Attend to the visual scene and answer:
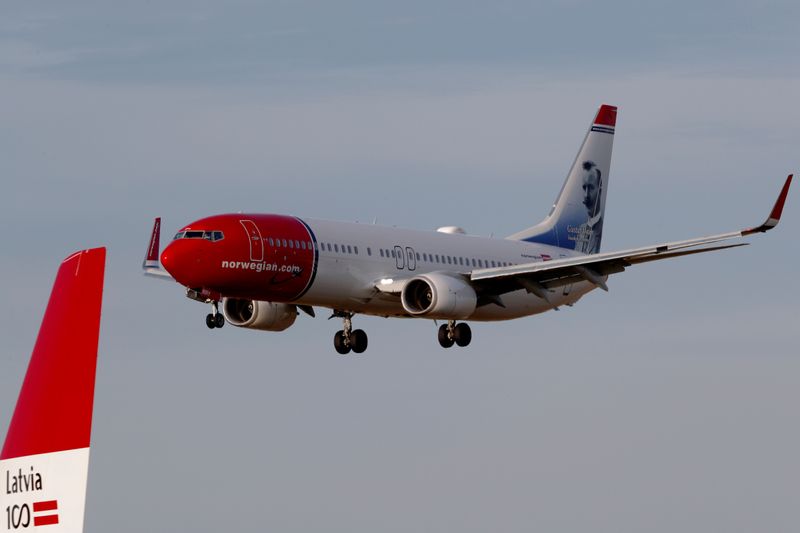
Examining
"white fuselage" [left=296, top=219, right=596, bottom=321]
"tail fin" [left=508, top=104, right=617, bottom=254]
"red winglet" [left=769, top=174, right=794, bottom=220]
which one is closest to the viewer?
"red winglet" [left=769, top=174, right=794, bottom=220]

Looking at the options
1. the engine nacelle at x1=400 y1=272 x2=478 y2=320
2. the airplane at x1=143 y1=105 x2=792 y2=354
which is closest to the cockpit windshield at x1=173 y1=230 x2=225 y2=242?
the airplane at x1=143 y1=105 x2=792 y2=354

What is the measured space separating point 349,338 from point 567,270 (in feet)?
27.4

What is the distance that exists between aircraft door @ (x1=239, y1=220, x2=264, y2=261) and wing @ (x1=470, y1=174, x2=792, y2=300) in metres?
9.76

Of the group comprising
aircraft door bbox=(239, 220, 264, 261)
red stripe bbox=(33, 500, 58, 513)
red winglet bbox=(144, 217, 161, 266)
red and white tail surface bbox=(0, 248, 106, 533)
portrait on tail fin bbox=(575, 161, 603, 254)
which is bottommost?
red stripe bbox=(33, 500, 58, 513)

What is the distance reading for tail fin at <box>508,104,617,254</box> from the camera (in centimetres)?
7250

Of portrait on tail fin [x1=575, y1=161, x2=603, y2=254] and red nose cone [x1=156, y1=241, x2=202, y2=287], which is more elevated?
portrait on tail fin [x1=575, y1=161, x2=603, y2=254]

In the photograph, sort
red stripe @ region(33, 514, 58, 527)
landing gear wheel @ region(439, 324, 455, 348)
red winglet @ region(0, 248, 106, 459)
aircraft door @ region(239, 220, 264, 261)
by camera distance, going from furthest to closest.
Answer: landing gear wheel @ region(439, 324, 455, 348) → aircraft door @ region(239, 220, 264, 261) → red winglet @ region(0, 248, 106, 459) → red stripe @ region(33, 514, 58, 527)

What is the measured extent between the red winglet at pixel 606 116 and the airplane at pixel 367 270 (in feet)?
42.7

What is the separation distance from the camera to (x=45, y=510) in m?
12.7

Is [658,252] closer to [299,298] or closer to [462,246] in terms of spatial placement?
[462,246]

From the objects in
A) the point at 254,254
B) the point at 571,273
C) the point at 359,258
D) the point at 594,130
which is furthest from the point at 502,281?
the point at 594,130

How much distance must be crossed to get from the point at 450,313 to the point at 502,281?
4301 mm

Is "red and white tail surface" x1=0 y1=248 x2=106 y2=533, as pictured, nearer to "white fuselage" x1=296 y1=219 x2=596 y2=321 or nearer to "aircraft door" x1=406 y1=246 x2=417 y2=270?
"white fuselage" x1=296 y1=219 x2=596 y2=321

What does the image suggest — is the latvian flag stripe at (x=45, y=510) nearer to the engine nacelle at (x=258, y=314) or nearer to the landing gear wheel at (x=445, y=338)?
the engine nacelle at (x=258, y=314)
